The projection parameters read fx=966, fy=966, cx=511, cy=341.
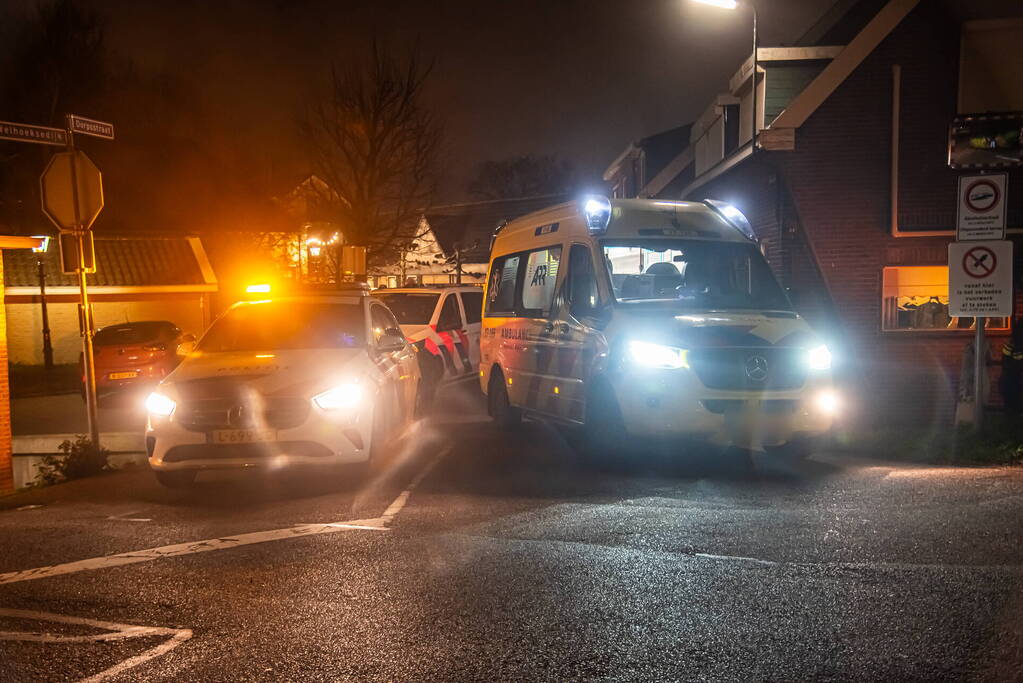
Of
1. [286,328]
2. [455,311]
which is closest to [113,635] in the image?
[286,328]

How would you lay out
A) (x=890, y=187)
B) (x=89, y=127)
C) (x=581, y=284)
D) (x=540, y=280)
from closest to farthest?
(x=581, y=284) → (x=89, y=127) → (x=540, y=280) → (x=890, y=187)

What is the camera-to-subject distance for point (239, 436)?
26.4 feet

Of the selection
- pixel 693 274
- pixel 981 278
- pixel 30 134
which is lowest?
pixel 981 278

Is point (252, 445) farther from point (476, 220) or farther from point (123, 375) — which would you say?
point (476, 220)

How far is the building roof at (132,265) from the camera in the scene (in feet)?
99.9

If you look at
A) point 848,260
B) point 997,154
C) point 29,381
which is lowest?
point 29,381

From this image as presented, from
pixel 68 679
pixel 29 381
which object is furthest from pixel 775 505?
pixel 29 381

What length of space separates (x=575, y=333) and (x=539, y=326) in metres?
1.05

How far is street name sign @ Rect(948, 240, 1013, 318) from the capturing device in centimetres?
1005

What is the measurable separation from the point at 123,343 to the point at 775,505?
16278 mm

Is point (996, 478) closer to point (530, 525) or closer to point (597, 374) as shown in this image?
point (597, 374)

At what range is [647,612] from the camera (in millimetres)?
4723

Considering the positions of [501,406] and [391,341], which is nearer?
[391,341]

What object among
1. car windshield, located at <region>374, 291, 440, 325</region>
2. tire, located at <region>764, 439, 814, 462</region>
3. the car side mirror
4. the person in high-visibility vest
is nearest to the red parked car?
car windshield, located at <region>374, 291, 440, 325</region>
